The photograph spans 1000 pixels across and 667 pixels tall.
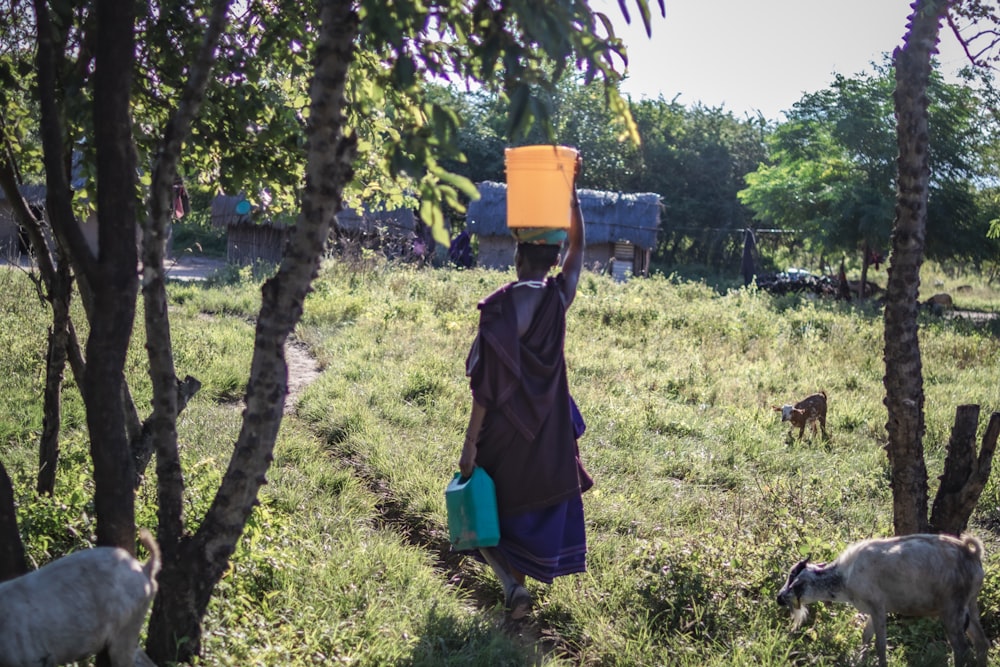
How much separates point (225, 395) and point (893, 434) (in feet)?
17.3

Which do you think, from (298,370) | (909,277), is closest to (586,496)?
(909,277)

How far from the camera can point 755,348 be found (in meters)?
10.6

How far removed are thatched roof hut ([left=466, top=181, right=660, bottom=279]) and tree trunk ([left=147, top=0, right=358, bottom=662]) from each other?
19746 millimetres

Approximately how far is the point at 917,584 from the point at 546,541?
4.94 ft

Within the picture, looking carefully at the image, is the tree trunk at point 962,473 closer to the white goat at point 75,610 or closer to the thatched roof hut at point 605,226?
the white goat at point 75,610

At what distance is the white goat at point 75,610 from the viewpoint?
7.75 feet

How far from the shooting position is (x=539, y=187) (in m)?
3.65

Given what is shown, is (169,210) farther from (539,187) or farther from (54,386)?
(54,386)

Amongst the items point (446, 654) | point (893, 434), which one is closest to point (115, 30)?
point (446, 654)

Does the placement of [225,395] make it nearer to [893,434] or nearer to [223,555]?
[223,555]

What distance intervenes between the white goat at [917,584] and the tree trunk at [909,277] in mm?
624

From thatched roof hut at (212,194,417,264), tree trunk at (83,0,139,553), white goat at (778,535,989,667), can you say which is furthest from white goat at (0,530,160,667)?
thatched roof hut at (212,194,417,264)

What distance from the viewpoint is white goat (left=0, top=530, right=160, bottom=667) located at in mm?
2361

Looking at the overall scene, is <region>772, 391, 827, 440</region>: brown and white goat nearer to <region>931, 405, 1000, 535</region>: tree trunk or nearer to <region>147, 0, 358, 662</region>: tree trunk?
<region>931, 405, 1000, 535</region>: tree trunk
